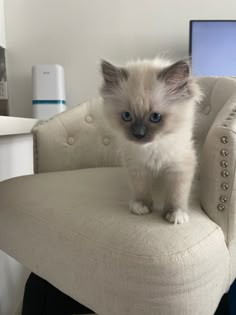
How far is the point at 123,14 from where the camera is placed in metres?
2.11

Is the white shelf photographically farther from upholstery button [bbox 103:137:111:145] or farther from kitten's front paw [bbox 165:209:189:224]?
kitten's front paw [bbox 165:209:189:224]

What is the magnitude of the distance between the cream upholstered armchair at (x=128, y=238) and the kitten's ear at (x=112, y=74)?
24cm

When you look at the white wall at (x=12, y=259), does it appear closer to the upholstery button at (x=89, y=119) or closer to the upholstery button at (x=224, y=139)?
the upholstery button at (x=89, y=119)

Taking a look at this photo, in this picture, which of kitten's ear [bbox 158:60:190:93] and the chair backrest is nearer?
kitten's ear [bbox 158:60:190:93]

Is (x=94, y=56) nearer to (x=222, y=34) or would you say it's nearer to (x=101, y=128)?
(x=222, y=34)

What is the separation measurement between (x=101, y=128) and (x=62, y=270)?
2.28 ft

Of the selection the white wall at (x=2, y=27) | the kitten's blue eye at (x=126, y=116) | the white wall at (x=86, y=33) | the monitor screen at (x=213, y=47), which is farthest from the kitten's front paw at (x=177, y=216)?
the white wall at (x=2, y=27)

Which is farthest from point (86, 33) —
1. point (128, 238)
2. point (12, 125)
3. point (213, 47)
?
point (128, 238)

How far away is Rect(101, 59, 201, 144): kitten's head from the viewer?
0.74 meters

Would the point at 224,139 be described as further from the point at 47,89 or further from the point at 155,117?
the point at 47,89

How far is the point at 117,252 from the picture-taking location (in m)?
0.57

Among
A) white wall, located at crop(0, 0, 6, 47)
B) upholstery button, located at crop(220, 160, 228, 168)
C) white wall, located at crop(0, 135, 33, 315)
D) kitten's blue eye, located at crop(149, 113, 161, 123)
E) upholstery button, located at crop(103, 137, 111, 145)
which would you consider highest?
white wall, located at crop(0, 0, 6, 47)

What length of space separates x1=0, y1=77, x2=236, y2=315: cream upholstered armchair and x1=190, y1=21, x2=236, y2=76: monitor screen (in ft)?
3.26

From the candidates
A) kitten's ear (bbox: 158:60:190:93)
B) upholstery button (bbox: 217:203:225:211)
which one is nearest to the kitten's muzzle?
kitten's ear (bbox: 158:60:190:93)
